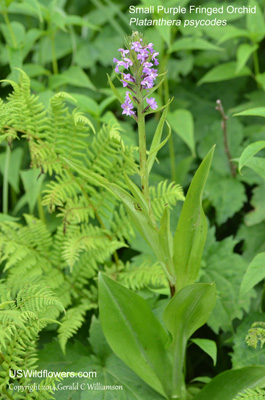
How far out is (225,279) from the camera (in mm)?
1765

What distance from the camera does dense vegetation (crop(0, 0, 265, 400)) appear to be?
50.9 inches

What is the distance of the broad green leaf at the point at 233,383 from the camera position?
1.38 meters

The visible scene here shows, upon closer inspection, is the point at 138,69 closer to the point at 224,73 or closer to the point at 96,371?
the point at 96,371

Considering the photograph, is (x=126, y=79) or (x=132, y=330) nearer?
(x=126, y=79)

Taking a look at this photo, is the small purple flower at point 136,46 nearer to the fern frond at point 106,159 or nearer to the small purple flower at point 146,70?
the small purple flower at point 146,70

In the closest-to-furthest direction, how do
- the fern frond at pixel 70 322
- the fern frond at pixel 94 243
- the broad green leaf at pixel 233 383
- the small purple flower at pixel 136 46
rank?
the small purple flower at pixel 136 46 < the broad green leaf at pixel 233 383 < the fern frond at pixel 70 322 < the fern frond at pixel 94 243

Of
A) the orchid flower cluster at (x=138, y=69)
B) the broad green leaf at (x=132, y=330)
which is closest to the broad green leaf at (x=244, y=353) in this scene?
the broad green leaf at (x=132, y=330)

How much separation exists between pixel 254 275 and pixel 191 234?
27 centimetres

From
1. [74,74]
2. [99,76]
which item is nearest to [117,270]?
[74,74]

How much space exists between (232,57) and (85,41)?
914 mm

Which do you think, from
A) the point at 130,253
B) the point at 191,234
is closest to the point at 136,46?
the point at 191,234

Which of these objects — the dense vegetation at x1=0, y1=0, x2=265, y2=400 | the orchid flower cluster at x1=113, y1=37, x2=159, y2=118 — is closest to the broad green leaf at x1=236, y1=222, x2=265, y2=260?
the dense vegetation at x1=0, y1=0, x2=265, y2=400

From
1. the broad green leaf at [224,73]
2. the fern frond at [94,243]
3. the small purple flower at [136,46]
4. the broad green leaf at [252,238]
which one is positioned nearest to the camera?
the small purple flower at [136,46]

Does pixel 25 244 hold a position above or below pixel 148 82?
below
